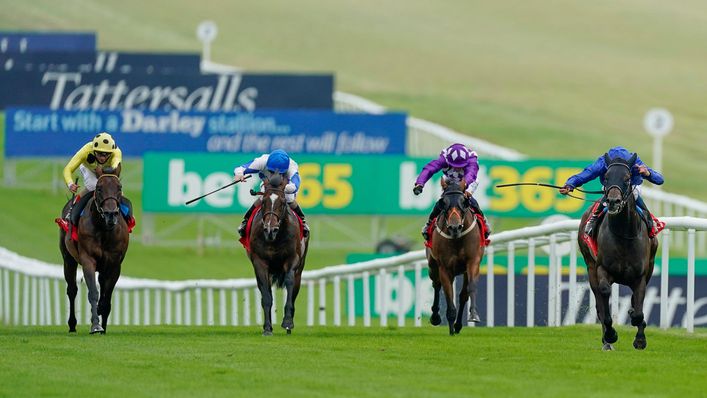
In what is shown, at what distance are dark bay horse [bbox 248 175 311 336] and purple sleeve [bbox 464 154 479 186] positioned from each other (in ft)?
4.77

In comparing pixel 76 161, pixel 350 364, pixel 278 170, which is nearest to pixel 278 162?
pixel 278 170

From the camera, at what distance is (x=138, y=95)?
4466 centimetres

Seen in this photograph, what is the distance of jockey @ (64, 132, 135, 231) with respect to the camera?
16859mm

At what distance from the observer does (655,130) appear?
37.4m

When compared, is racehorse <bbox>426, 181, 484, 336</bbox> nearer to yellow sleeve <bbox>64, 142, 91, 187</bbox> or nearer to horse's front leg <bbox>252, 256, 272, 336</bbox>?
Result: horse's front leg <bbox>252, 256, 272, 336</bbox>

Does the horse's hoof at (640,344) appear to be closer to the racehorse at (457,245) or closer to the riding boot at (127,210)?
the racehorse at (457,245)

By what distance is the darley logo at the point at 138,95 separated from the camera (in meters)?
44.1

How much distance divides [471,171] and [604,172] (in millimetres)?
2669

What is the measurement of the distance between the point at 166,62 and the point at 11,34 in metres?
5.09

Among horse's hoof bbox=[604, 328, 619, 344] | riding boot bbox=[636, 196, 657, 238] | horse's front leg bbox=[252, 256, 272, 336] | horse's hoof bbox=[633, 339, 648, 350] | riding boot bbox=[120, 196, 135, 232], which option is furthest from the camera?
riding boot bbox=[120, 196, 135, 232]

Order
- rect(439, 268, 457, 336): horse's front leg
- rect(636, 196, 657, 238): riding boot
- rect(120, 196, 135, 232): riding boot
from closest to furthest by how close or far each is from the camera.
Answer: rect(636, 196, 657, 238): riding boot, rect(439, 268, 457, 336): horse's front leg, rect(120, 196, 135, 232): riding boot

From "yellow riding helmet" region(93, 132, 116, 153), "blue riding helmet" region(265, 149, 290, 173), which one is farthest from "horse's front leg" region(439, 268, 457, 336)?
"yellow riding helmet" region(93, 132, 116, 153)

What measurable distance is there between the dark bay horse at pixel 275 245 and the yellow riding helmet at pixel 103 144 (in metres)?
1.28

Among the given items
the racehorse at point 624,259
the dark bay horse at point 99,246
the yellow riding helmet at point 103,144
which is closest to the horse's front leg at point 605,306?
the racehorse at point 624,259
